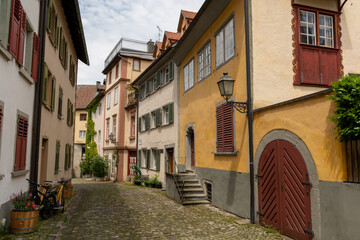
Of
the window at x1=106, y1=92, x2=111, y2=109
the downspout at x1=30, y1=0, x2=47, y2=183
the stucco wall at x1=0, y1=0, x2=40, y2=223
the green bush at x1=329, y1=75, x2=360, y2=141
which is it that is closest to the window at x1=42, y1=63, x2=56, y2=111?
the downspout at x1=30, y1=0, x2=47, y2=183

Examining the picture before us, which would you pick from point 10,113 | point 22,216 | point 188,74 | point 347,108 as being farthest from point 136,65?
point 347,108

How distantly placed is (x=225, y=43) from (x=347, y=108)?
6.01 metres

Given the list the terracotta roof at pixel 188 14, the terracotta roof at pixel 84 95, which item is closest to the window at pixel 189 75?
the terracotta roof at pixel 188 14

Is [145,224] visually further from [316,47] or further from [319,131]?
[316,47]

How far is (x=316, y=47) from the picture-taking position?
9.14 m

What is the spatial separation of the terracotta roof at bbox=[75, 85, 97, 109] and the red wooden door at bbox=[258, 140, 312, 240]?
3800 cm

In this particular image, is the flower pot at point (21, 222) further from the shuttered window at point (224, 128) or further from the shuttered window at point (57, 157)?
the shuttered window at point (57, 157)

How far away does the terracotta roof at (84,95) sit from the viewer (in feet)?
142

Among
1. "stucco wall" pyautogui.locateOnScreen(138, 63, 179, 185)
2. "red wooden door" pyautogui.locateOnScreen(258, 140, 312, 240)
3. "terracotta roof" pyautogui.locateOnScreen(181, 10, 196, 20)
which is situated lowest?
"red wooden door" pyautogui.locateOnScreen(258, 140, 312, 240)

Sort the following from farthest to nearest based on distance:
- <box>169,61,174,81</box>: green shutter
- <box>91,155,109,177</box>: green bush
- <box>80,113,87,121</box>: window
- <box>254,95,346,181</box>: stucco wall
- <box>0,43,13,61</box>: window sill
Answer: <box>80,113,87,121</box>: window
<box>91,155,109,177</box>: green bush
<box>169,61,174,81</box>: green shutter
<box>0,43,13,61</box>: window sill
<box>254,95,346,181</box>: stucco wall

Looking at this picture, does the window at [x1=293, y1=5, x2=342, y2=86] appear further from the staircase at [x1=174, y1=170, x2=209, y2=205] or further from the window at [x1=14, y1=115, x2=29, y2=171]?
the window at [x1=14, y1=115, x2=29, y2=171]

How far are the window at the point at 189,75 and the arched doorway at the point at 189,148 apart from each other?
2062mm

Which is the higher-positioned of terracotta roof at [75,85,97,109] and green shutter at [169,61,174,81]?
terracotta roof at [75,85,97,109]

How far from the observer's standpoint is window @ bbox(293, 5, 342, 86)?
357 inches
